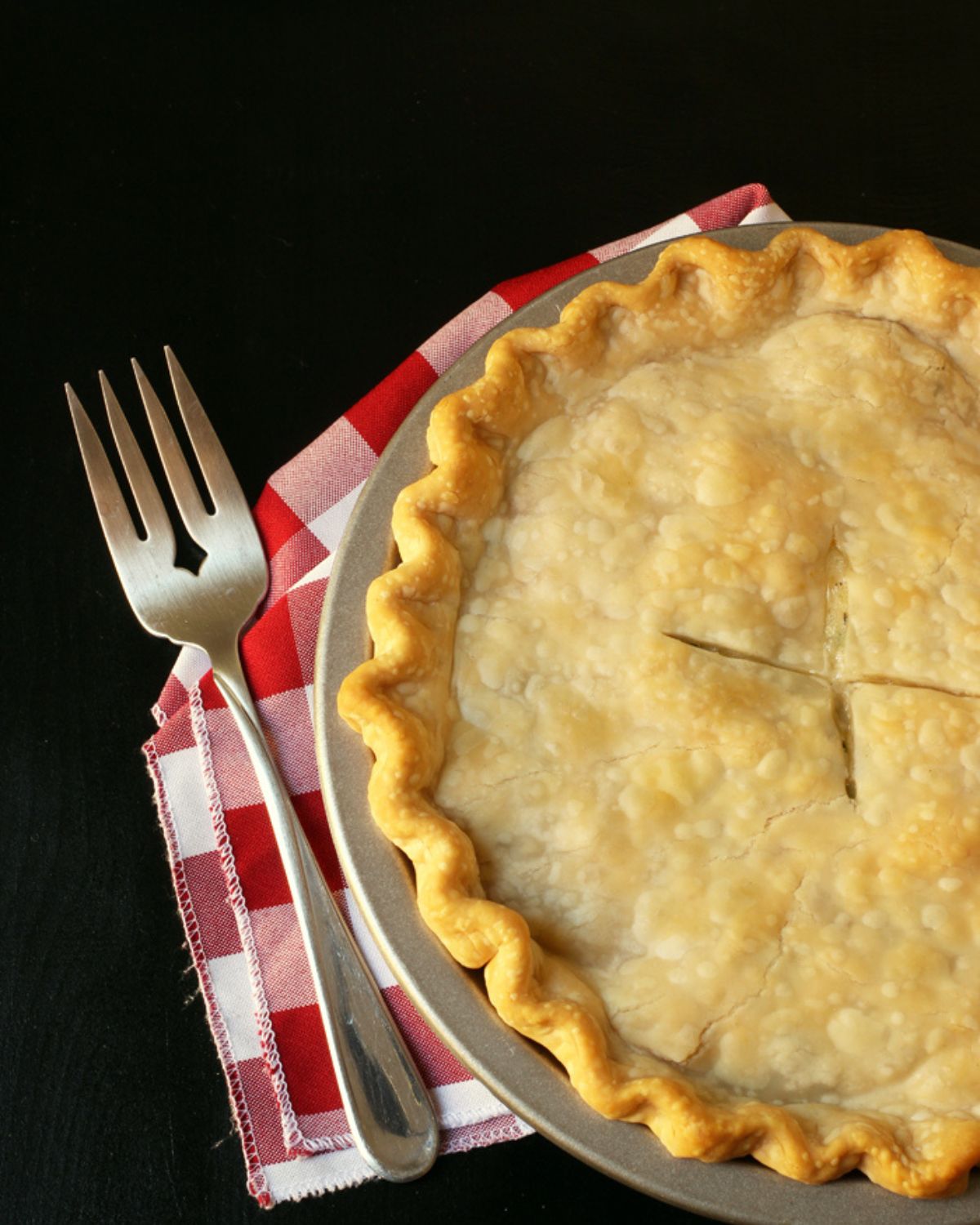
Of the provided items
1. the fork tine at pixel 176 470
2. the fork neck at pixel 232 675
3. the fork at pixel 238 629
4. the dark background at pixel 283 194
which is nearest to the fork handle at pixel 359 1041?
the fork at pixel 238 629

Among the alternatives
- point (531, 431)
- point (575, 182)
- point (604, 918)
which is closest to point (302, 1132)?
point (604, 918)

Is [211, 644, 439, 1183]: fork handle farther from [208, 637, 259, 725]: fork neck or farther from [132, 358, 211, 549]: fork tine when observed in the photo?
[132, 358, 211, 549]: fork tine

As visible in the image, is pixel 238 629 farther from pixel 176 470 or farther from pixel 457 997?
pixel 457 997

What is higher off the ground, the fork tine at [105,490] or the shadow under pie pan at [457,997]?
the fork tine at [105,490]

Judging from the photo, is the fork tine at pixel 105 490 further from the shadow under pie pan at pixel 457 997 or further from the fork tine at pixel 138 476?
the shadow under pie pan at pixel 457 997

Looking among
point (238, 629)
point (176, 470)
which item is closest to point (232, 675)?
point (238, 629)

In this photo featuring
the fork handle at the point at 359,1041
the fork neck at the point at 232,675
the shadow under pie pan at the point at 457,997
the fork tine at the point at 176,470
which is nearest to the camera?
the shadow under pie pan at the point at 457,997

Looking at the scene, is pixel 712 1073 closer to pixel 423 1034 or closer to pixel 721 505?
pixel 423 1034
